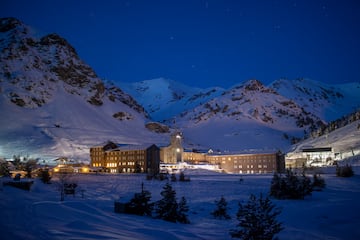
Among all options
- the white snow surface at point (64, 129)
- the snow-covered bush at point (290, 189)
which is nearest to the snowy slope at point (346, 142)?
the snow-covered bush at point (290, 189)

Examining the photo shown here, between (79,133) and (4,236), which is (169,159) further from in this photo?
(4,236)

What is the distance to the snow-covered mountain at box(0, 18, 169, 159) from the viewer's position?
111 meters

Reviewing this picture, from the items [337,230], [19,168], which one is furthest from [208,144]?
[337,230]

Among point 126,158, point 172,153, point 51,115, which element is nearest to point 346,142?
point 172,153

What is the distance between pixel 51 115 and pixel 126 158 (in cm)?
7527

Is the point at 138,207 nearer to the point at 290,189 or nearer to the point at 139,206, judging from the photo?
the point at 139,206

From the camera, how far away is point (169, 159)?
105688 millimetres

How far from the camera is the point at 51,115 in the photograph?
484ft

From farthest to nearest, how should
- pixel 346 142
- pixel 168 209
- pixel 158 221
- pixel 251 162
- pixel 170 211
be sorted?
pixel 251 162, pixel 346 142, pixel 168 209, pixel 170 211, pixel 158 221

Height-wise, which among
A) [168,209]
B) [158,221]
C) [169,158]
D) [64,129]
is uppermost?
[64,129]

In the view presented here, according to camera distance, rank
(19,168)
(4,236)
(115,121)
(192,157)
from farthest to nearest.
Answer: (115,121) → (192,157) → (19,168) → (4,236)

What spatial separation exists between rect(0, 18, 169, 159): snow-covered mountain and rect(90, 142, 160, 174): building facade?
40.8ft

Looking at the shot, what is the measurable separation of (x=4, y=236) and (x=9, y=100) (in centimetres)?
15483

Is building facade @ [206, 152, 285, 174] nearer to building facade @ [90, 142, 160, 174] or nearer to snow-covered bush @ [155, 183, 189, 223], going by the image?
building facade @ [90, 142, 160, 174]
